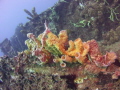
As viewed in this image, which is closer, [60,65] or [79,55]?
[79,55]

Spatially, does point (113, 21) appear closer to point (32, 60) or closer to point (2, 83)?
point (32, 60)

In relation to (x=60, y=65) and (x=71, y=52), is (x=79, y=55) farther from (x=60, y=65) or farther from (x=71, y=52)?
(x=60, y=65)

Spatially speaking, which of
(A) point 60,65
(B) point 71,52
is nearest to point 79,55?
(B) point 71,52

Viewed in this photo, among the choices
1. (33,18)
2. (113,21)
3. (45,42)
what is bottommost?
(45,42)

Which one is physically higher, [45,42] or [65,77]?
[45,42]

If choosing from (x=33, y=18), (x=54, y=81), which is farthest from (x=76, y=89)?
(x=33, y=18)

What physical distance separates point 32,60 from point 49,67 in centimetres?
49

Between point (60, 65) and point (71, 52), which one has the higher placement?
point (71, 52)

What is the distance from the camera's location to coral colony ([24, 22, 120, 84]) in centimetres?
213

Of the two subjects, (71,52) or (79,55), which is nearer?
(79,55)

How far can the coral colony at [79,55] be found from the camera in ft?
6.98

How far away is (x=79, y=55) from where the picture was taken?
221 centimetres

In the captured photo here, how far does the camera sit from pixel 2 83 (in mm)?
3500

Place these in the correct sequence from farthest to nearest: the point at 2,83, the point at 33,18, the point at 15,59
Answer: the point at 33,18 → the point at 2,83 → the point at 15,59
